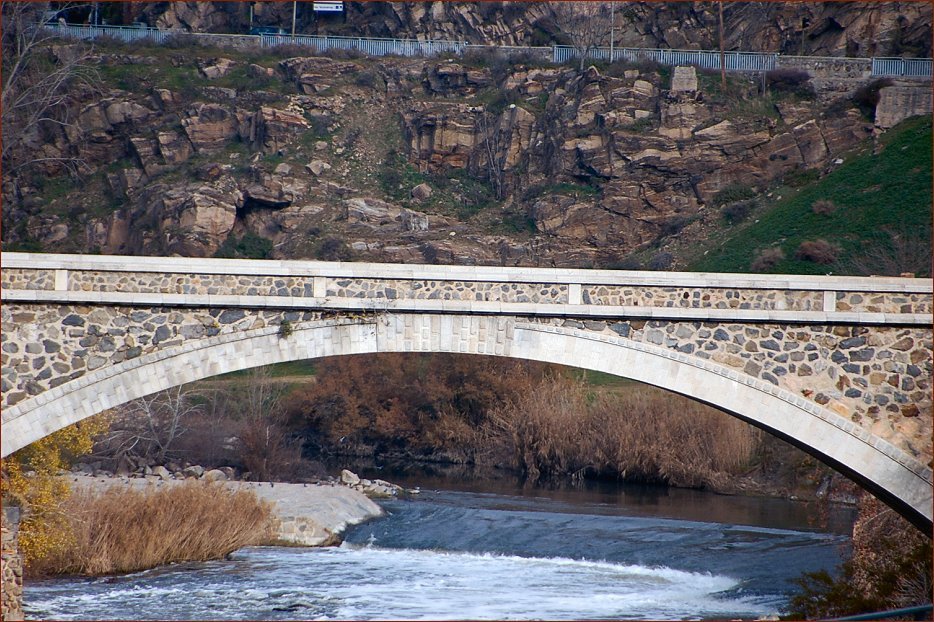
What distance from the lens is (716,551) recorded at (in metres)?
18.4

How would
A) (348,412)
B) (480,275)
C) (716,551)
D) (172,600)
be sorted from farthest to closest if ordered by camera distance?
(348,412)
(716,551)
(172,600)
(480,275)

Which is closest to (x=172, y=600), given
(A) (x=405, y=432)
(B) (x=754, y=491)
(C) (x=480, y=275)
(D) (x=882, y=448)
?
(C) (x=480, y=275)

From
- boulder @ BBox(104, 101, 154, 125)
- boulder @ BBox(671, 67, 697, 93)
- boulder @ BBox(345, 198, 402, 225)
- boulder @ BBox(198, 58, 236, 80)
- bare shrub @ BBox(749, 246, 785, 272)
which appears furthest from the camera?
boulder @ BBox(198, 58, 236, 80)

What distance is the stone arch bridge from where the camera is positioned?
11.3m

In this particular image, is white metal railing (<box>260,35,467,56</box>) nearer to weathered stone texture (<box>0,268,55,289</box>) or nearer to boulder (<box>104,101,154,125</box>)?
boulder (<box>104,101,154,125</box>)

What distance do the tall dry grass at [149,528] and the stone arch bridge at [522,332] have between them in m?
4.16

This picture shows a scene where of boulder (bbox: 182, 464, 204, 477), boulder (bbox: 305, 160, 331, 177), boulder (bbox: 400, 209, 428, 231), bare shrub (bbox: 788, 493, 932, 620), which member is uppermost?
boulder (bbox: 305, 160, 331, 177)

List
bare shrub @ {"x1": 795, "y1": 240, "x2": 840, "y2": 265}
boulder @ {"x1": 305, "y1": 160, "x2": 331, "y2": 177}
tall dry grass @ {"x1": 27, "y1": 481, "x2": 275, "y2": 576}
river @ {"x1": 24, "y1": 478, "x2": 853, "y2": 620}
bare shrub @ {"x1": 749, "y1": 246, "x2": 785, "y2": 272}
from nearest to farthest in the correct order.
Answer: river @ {"x1": 24, "y1": 478, "x2": 853, "y2": 620}
tall dry grass @ {"x1": 27, "y1": 481, "x2": 275, "y2": 576}
bare shrub @ {"x1": 795, "y1": 240, "x2": 840, "y2": 265}
bare shrub @ {"x1": 749, "y1": 246, "x2": 785, "y2": 272}
boulder @ {"x1": 305, "y1": 160, "x2": 331, "y2": 177}

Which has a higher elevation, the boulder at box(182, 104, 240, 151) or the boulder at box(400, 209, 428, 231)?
the boulder at box(182, 104, 240, 151)

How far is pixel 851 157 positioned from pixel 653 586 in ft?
86.1

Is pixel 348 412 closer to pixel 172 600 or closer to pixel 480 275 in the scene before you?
pixel 172 600

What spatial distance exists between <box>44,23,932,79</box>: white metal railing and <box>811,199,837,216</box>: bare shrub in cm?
866

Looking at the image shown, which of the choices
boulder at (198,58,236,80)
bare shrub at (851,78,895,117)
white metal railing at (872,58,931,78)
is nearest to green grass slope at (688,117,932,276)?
bare shrub at (851,78,895,117)

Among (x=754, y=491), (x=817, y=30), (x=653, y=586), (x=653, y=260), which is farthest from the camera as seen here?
(x=817, y=30)
